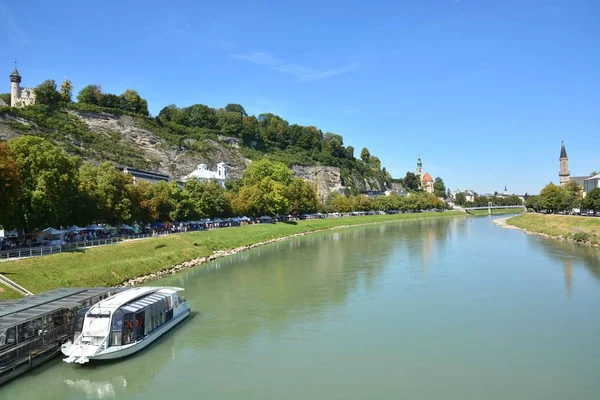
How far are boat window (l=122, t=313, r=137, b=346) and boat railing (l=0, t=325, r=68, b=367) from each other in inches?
111

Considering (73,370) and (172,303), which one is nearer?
(73,370)

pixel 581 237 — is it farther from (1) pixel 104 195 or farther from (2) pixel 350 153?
(2) pixel 350 153

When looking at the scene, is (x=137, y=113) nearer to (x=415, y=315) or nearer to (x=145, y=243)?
(x=145, y=243)

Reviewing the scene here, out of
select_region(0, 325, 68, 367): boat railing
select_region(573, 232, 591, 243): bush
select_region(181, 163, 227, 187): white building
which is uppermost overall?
select_region(181, 163, 227, 187): white building

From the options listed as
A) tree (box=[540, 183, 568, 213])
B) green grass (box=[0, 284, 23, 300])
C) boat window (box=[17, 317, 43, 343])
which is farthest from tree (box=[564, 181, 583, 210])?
boat window (box=[17, 317, 43, 343])

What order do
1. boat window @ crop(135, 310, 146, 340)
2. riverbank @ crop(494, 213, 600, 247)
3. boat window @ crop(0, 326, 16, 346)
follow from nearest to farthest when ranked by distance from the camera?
1. boat window @ crop(0, 326, 16, 346)
2. boat window @ crop(135, 310, 146, 340)
3. riverbank @ crop(494, 213, 600, 247)

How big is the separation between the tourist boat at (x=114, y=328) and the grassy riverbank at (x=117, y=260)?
7.18 m

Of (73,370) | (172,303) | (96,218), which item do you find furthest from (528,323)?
(96,218)

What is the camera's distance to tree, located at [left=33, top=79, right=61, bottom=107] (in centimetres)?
8988

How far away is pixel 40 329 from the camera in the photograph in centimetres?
1716

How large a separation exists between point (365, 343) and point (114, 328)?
10.7m

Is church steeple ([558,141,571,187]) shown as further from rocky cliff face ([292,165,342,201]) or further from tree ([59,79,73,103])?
tree ([59,79,73,103])

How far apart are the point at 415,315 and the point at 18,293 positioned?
21254mm

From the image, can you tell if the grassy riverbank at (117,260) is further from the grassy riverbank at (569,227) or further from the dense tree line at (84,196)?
the grassy riverbank at (569,227)
